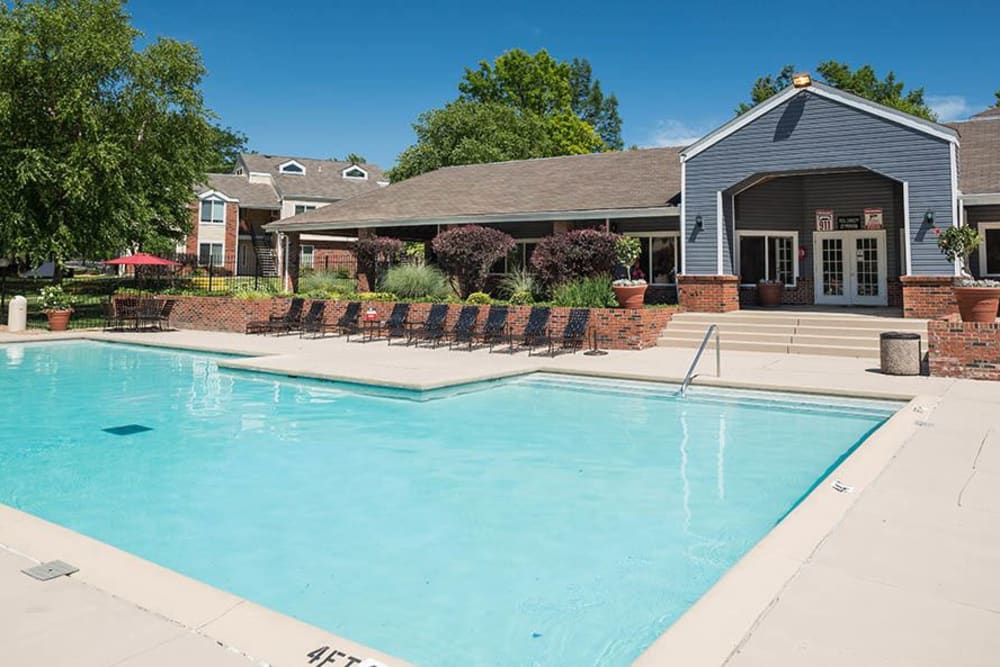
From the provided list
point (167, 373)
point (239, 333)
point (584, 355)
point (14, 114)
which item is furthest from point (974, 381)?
point (14, 114)

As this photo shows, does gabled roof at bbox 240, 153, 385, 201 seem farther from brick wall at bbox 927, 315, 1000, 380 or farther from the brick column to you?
brick wall at bbox 927, 315, 1000, 380

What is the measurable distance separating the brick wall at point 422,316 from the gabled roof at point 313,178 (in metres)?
29.1

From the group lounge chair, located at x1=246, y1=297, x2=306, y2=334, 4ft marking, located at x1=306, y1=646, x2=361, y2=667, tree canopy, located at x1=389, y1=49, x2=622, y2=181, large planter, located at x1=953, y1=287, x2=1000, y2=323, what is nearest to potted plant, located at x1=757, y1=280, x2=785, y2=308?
large planter, located at x1=953, y1=287, x2=1000, y2=323

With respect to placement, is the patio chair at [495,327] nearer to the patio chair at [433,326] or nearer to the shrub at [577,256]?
the patio chair at [433,326]

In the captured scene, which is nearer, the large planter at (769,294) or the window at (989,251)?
the window at (989,251)

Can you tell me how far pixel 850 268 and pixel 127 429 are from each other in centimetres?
1919

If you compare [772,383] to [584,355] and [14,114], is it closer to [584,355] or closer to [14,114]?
[584,355]

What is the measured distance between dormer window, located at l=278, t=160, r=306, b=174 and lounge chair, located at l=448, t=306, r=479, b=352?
41.4 metres

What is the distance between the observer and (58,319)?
2055 centimetres

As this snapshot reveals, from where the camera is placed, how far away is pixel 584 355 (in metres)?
14.7

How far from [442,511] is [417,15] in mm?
29019

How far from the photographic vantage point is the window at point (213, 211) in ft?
153

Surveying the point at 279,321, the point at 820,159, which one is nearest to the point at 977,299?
the point at 820,159

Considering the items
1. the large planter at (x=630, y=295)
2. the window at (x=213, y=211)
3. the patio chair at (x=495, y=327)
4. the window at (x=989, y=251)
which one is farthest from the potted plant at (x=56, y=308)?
the window at (x=213, y=211)
